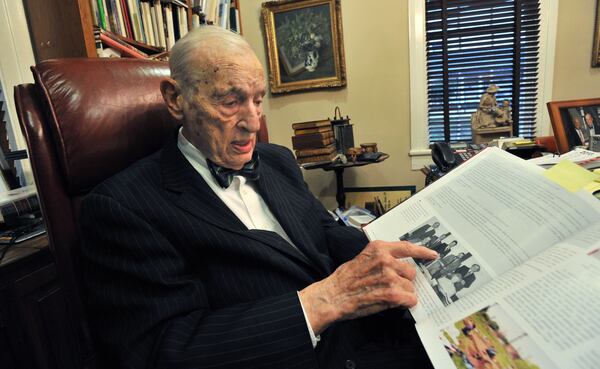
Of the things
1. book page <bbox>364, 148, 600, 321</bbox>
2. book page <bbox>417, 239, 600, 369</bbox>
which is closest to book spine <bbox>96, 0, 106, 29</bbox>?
book page <bbox>364, 148, 600, 321</bbox>

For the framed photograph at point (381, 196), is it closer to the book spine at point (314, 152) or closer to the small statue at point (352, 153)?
the small statue at point (352, 153)

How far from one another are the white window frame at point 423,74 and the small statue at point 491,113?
40 centimetres

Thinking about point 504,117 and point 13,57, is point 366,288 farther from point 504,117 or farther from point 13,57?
point 504,117

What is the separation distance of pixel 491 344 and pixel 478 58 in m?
2.38

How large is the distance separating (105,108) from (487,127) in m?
2.03

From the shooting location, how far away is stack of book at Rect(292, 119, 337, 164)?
2092 mm

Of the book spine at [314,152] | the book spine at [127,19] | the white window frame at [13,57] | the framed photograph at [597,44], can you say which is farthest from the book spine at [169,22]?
the framed photograph at [597,44]

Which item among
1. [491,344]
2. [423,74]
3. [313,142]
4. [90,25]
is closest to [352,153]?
[313,142]

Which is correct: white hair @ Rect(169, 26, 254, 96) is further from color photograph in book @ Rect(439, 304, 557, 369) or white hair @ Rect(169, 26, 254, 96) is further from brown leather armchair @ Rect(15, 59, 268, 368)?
color photograph in book @ Rect(439, 304, 557, 369)

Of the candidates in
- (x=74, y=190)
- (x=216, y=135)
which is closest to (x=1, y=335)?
(x=74, y=190)

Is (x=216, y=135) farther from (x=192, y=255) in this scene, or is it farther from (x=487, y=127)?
(x=487, y=127)

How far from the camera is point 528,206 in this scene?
618 mm

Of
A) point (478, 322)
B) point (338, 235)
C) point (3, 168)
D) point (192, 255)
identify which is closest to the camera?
point (478, 322)

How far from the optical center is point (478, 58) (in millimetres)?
2377
